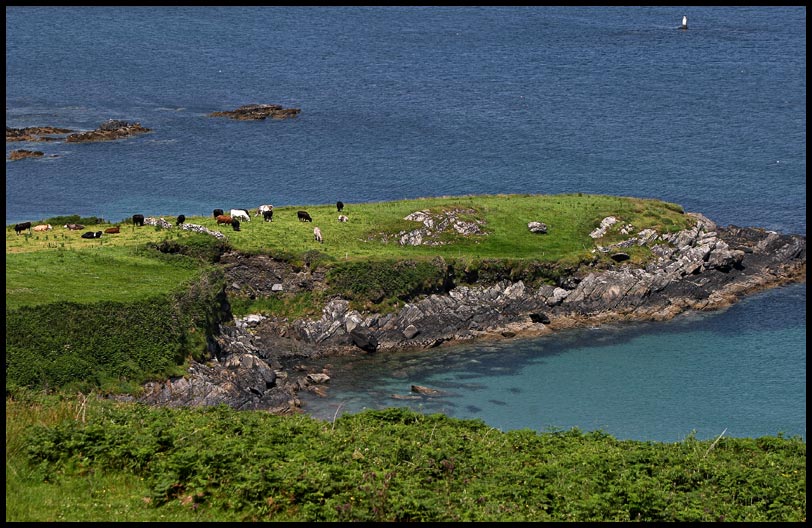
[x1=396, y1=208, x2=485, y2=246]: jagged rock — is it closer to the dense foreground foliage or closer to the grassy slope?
the grassy slope

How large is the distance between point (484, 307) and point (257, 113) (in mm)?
73555

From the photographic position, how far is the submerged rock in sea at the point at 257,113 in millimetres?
144125

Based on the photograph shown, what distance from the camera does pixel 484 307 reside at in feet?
261

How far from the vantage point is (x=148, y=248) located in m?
77.3

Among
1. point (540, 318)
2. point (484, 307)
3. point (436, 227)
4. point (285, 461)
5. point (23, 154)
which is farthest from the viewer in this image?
point (23, 154)

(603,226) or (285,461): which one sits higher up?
(285,461)

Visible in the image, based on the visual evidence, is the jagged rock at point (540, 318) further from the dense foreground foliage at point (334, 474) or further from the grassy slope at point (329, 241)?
the dense foreground foliage at point (334, 474)

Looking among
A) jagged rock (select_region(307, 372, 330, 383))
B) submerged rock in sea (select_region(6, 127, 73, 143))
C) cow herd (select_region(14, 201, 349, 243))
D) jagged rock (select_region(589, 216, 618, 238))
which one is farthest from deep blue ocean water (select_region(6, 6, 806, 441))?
cow herd (select_region(14, 201, 349, 243))

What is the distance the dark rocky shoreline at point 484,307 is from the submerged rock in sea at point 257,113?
2640 inches

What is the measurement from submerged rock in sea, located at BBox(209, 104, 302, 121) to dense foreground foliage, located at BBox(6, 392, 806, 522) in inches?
4256

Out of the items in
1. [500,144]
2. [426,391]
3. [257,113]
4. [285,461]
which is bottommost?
[426,391]

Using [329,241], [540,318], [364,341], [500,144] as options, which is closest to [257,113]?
[500,144]

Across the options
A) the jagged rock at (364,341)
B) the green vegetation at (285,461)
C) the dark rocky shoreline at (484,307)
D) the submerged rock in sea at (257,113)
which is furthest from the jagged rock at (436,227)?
the submerged rock in sea at (257,113)

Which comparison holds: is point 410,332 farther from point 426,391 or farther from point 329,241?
point 329,241
